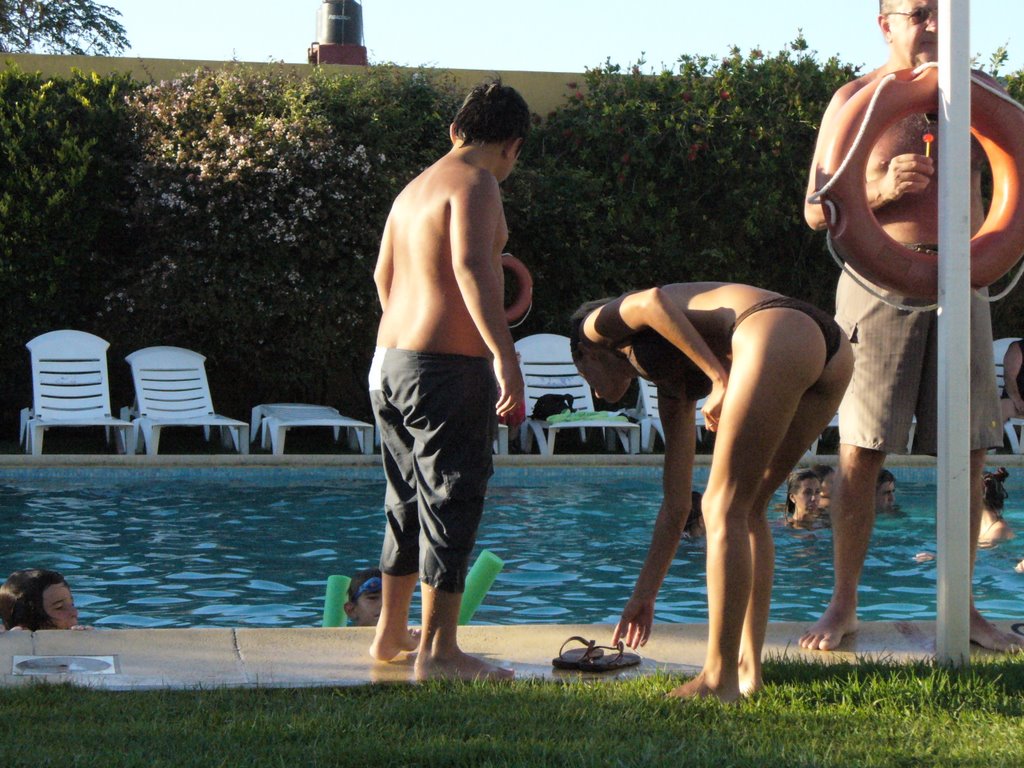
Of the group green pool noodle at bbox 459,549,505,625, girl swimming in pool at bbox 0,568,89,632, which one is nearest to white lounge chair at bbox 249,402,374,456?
girl swimming in pool at bbox 0,568,89,632

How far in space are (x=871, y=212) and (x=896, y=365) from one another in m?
0.61

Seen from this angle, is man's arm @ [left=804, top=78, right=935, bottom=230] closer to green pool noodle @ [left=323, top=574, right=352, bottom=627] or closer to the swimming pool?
green pool noodle @ [left=323, top=574, right=352, bottom=627]

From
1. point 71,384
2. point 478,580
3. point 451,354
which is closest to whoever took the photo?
point 451,354

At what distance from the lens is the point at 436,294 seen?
155 inches

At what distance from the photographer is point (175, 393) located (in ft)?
38.3

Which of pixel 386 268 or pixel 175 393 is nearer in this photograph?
pixel 386 268

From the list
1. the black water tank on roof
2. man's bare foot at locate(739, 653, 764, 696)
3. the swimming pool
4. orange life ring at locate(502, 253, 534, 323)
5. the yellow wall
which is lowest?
the swimming pool

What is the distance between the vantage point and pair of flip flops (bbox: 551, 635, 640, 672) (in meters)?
3.98

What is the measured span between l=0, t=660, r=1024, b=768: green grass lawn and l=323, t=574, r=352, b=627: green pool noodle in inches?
56.3

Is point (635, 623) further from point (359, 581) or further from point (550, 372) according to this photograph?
point (550, 372)

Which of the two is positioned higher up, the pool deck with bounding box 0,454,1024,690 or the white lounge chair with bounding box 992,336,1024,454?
the white lounge chair with bounding box 992,336,1024,454

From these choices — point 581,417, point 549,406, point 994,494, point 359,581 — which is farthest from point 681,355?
point 549,406

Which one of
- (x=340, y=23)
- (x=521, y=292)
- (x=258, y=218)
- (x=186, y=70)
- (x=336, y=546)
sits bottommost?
(x=336, y=546)

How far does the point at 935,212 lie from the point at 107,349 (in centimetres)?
937
